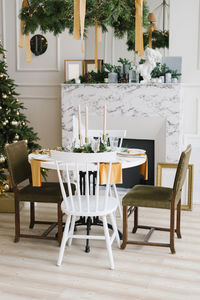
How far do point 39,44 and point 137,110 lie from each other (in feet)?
5.59

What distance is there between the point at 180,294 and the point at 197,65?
10.6ft

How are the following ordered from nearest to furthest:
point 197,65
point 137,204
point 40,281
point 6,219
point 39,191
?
point 40,281 → point 137,204 → point 39,191 → point 6,219 → point 197,65

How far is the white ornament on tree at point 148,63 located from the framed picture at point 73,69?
0.85 m

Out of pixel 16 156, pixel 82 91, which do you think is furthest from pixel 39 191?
pixel 82 91

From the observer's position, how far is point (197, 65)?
17.1ft

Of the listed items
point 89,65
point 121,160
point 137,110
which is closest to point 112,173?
point 121,160

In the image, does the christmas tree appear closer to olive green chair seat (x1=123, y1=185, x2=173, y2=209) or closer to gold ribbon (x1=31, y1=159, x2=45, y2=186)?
gold ribbon (x1=31, y1=159, x2=45, y2=186)

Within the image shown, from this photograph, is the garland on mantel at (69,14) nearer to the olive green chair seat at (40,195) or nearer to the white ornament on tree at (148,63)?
the olive green chair seat at (40,195)

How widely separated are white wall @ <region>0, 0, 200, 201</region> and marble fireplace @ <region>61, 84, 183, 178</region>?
28cm

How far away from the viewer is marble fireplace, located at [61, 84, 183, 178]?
16.9 ft

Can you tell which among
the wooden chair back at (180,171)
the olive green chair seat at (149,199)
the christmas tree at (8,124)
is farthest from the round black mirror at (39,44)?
the wooden chair back at (180,171)

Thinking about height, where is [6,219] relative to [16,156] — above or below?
below

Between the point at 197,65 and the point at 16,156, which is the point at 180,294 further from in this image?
the point at 197,65

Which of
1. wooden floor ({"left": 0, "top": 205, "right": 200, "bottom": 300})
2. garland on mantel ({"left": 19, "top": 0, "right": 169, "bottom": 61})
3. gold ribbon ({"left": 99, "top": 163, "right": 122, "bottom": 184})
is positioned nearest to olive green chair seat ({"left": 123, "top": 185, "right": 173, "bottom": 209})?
gold ribbon ({"left": 99, "top": 163, "right": 122, "bottom": 184})
